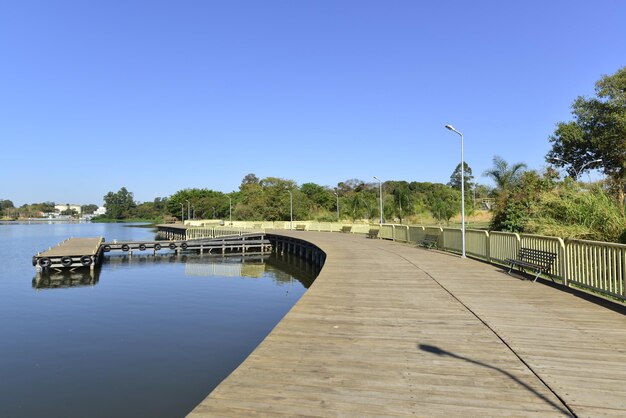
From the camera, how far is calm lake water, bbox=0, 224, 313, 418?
23.3 ft

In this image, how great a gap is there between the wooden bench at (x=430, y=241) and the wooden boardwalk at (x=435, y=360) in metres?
11.7

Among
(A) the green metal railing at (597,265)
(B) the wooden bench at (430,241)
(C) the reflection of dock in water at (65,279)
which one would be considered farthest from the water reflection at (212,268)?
(A) the green metal railing at (597,265)

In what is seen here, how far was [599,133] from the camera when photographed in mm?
34719

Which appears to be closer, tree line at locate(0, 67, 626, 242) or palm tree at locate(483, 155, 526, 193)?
tree line at locate(0, 67, 626, 242)

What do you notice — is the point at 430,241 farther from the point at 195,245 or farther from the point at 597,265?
the point at 195,245

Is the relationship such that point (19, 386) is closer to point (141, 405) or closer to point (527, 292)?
point (141, 405)

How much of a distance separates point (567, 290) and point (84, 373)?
10.6 meters

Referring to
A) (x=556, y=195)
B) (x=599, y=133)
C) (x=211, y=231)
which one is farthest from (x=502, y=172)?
(x=211, y=231)

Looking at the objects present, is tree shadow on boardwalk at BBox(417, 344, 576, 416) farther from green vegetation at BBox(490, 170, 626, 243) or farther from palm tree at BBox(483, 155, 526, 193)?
palm tree at BBox(483, 155, 526, 193)

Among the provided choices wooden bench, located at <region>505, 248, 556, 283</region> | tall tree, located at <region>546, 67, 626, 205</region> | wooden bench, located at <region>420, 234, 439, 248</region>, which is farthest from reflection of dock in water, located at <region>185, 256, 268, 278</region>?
tall tree, located at <region>546, 67, 626, 205</region>

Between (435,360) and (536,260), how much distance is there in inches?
286

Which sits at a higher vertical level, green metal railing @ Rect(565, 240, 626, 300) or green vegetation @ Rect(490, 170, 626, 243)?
green vegetation @ Rect(490, 170, 626, 243)

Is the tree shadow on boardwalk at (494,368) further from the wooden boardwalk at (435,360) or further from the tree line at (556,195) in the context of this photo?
the tree line at (556,195)

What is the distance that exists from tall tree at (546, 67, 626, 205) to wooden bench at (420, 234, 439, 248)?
1949cm
